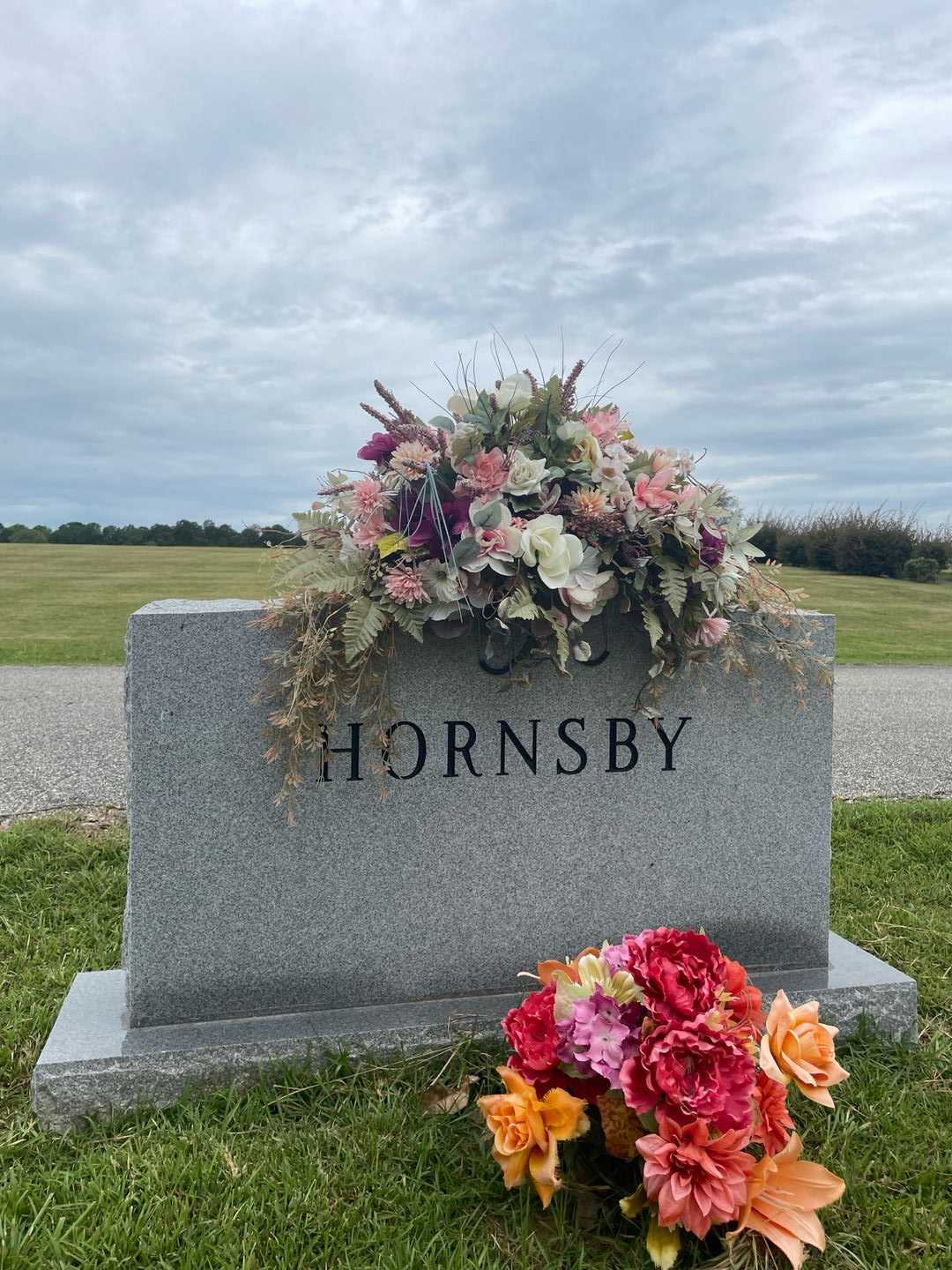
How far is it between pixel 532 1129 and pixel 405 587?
1341 mm

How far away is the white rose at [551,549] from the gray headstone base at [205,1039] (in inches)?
52.9

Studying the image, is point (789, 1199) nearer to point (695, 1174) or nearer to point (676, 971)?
point (695, 1174)

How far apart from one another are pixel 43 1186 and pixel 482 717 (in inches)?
64.2

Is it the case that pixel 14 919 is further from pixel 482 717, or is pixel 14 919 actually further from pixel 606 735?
pixel 606 735

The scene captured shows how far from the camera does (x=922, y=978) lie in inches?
140

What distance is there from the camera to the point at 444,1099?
257 centimetres

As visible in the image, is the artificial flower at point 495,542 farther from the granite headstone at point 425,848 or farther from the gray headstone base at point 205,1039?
the gray headstone base at point 205,1039

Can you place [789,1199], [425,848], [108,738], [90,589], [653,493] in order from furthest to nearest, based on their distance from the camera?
1. [90,589]
2. [108,738]
3. [425,848]
4. [653,493]
5. [789,1199]

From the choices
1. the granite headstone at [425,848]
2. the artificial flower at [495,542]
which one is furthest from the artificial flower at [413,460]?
the granite headstone at [425,848]

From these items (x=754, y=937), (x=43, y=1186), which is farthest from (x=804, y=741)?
(x=43, y=1186)

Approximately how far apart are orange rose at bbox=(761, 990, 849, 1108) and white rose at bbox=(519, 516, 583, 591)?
1.22m

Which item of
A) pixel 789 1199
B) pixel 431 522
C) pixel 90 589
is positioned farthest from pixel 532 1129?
pixel 90 589

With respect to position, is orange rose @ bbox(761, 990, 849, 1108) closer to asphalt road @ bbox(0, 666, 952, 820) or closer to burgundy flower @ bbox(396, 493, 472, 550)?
burgundy flower @ bbox(396, 493, 472, 550)

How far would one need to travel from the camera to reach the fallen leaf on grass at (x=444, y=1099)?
2545 mm
